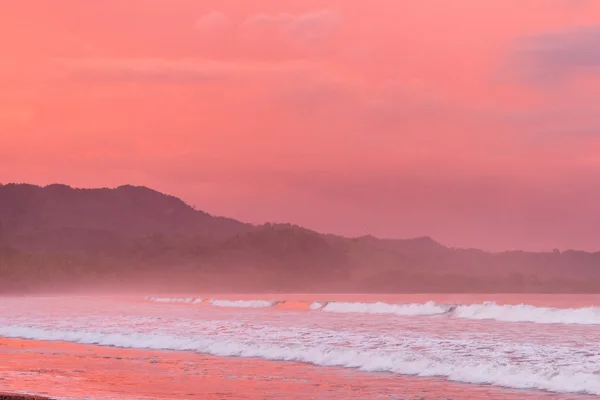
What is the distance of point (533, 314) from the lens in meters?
46.7

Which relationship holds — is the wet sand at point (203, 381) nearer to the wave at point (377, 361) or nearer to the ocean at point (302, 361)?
the ocean at point (302, 361)

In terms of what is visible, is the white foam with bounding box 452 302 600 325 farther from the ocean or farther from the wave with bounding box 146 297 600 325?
the ocean

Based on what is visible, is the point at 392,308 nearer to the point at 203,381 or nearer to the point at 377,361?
the point at 377,361

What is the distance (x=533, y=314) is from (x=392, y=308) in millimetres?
17785

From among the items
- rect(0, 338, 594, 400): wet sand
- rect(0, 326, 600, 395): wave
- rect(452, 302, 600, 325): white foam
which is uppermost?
rect(452, 302, 600, 325): white foam

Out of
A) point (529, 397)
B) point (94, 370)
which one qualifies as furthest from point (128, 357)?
point (529, 397)

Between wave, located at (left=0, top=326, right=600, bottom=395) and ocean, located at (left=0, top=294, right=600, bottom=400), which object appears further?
wave, located at (left=0, top=326, right=600, bottom=395)

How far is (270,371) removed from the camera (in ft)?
75.0

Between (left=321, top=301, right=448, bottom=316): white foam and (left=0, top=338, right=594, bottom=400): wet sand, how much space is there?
30.2 meters

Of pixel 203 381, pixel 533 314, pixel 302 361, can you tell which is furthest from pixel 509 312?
pixel 203 381

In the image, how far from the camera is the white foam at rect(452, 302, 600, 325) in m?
43.1

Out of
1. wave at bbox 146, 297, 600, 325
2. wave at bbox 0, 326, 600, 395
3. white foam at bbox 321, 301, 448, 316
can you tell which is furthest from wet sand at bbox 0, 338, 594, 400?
white foam at bbox 321, 301, 448, 316

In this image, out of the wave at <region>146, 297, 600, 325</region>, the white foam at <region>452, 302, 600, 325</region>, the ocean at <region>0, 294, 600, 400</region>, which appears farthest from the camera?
the wave at <region>146, 297, 600, 325</region>

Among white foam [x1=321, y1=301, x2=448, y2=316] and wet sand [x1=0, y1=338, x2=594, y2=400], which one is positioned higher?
white foam [x1=321, y1=301, x2=448, y2=316]
